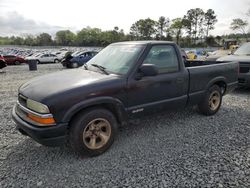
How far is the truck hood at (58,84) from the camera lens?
114 inches

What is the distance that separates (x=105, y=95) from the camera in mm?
3146

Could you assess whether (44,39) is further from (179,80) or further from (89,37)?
(179,80)

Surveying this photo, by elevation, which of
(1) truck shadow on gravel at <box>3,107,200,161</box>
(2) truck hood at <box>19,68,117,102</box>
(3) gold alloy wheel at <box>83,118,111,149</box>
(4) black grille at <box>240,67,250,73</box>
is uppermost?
(2) truck hood at <box>19,68,117,102</box>

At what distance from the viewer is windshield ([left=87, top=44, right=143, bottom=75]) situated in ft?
11.6

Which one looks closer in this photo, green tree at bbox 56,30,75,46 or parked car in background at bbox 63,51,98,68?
parked car in background at bbox 63,51,98,68

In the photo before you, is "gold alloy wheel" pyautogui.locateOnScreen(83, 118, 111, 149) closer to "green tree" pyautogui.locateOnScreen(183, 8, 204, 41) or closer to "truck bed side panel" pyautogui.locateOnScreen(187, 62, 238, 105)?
"truck bed side panel" pyautogui.locateOnScreen(187, 62, 238, 105)

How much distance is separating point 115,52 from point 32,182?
2.60 m

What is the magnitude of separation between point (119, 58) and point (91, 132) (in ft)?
4.74

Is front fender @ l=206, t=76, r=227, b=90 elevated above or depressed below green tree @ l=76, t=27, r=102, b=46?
below

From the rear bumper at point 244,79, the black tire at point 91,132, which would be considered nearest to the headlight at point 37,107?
the black tire at point 91,132

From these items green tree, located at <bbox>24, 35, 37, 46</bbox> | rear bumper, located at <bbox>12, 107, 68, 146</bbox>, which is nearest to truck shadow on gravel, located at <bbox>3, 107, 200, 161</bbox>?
rear bumper, located at <bbox>12, 107, 68, 146</bbox>

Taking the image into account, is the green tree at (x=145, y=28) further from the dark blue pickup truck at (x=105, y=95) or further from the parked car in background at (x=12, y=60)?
the dark blue pickup truck at (x=105, y=95)

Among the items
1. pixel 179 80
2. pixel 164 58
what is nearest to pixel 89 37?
pixel 164 58

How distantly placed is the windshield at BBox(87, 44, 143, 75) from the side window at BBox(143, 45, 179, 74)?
27 centimetres
